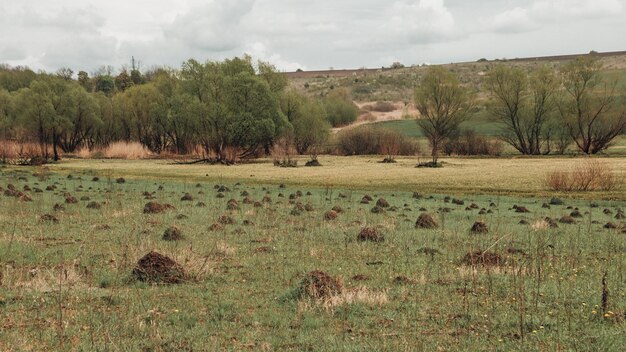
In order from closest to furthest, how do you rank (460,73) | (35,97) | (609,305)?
(609,305) → (35,97) → (460,73)

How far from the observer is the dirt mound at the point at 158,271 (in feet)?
32.2

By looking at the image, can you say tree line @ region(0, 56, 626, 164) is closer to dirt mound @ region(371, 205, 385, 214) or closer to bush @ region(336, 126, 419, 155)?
bush @ region(336, 126, 419, 155)

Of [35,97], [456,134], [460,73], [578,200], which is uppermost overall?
[460,73]

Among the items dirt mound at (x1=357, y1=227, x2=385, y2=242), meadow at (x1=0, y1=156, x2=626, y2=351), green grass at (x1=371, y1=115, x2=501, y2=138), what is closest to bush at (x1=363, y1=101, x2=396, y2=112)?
green grass at (x1=371, y1=115, x2=501, y2=138)

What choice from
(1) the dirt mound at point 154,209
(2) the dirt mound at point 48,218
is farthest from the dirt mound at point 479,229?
(2) the dirt mound at point 48,218

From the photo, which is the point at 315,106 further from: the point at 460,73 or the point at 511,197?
the point at 460,73

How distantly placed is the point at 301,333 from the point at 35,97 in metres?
66.7

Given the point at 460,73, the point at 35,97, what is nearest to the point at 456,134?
the point at 35,97

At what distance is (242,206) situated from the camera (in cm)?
2230

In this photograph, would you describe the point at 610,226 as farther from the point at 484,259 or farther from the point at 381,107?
the point at 381,107

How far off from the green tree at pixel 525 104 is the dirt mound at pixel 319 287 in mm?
67518

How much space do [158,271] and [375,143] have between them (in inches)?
2631

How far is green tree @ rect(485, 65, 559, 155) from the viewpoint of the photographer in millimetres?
71188

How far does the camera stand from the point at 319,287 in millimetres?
8914
